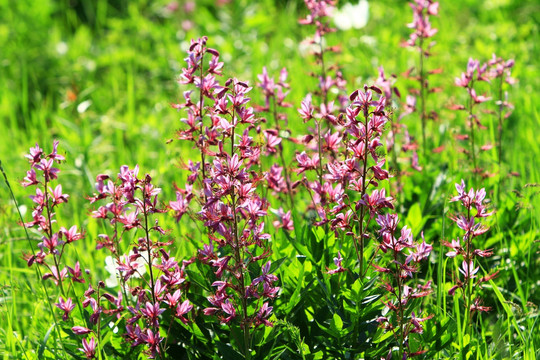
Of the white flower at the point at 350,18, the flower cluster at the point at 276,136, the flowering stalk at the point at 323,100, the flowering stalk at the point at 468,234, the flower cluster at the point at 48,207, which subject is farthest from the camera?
the white flower at the point at 350,18

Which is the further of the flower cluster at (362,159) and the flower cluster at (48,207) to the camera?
the flower cluster at (48,207)

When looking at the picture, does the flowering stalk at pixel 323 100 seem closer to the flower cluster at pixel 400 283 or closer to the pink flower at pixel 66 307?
the flower cluster at pixel 400 283

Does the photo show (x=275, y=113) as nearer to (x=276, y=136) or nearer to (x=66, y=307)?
(x=276, y=136)

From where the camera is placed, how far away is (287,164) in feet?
13.8

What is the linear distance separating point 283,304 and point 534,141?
7.52 ft

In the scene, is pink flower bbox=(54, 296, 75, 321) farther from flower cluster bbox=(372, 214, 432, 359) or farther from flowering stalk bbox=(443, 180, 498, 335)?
flowering stalk bbox=(443, 180, 498, 335)

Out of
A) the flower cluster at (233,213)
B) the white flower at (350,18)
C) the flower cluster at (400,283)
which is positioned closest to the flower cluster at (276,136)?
the flower cluster at (233,213)

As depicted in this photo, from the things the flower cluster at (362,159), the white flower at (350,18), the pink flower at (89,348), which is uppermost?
the white flower at (350,18)

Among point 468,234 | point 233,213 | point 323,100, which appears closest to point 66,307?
point 233,213

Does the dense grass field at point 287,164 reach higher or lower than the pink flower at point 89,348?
higher

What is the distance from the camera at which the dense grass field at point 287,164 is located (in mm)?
2527

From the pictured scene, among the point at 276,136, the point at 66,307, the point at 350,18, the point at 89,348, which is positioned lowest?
the point at 89,348

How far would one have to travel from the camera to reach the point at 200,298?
2.61m

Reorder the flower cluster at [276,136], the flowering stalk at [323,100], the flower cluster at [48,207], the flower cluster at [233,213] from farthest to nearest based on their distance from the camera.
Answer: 1. the flower cluster at [276,136]
2. the flowering stalk at [323,100]
3. the flower cluster at [48,207]
4. the flower cluster at [233,213]
